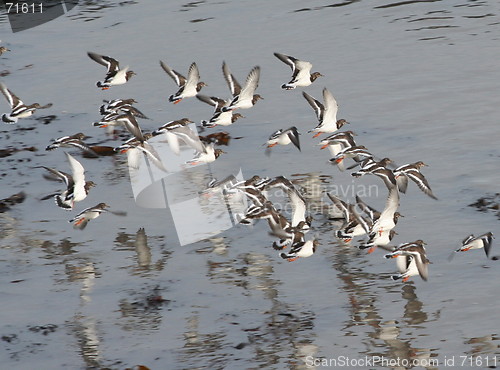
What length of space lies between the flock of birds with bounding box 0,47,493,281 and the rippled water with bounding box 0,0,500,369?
0.33 metres

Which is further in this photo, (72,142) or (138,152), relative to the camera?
(138,152)

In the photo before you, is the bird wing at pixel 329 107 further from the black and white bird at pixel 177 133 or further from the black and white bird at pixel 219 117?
the black and white bird at pixel 177 133

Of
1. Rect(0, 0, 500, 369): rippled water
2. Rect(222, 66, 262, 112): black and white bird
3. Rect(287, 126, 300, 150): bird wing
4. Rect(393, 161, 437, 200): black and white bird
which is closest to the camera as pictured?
Rect(0, 0, 500, 369): rippled water

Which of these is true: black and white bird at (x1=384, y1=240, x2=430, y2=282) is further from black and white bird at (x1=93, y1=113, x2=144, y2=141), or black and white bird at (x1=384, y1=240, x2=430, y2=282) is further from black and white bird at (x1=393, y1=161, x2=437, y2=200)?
black and white bird at (x1=93, y1=113, x2=144, y2=141)

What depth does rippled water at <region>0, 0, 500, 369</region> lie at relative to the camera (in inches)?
455

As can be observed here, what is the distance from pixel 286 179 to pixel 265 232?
0.95 meters

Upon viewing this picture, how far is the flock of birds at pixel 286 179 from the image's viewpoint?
1366 centimetres

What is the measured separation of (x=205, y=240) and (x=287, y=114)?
23.3ft

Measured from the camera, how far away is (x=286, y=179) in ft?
50.1

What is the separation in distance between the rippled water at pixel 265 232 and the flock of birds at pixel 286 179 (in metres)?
0.33

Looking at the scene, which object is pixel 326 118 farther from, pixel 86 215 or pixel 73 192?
pixel 86 215

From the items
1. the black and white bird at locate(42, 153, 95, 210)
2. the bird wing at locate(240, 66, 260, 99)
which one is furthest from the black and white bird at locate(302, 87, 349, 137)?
the black and white bird at locate(42, 153, 95, 210)

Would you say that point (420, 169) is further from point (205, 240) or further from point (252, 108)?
point (252, 108)

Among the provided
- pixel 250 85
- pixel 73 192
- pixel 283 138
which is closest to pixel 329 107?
pixel 283 138
